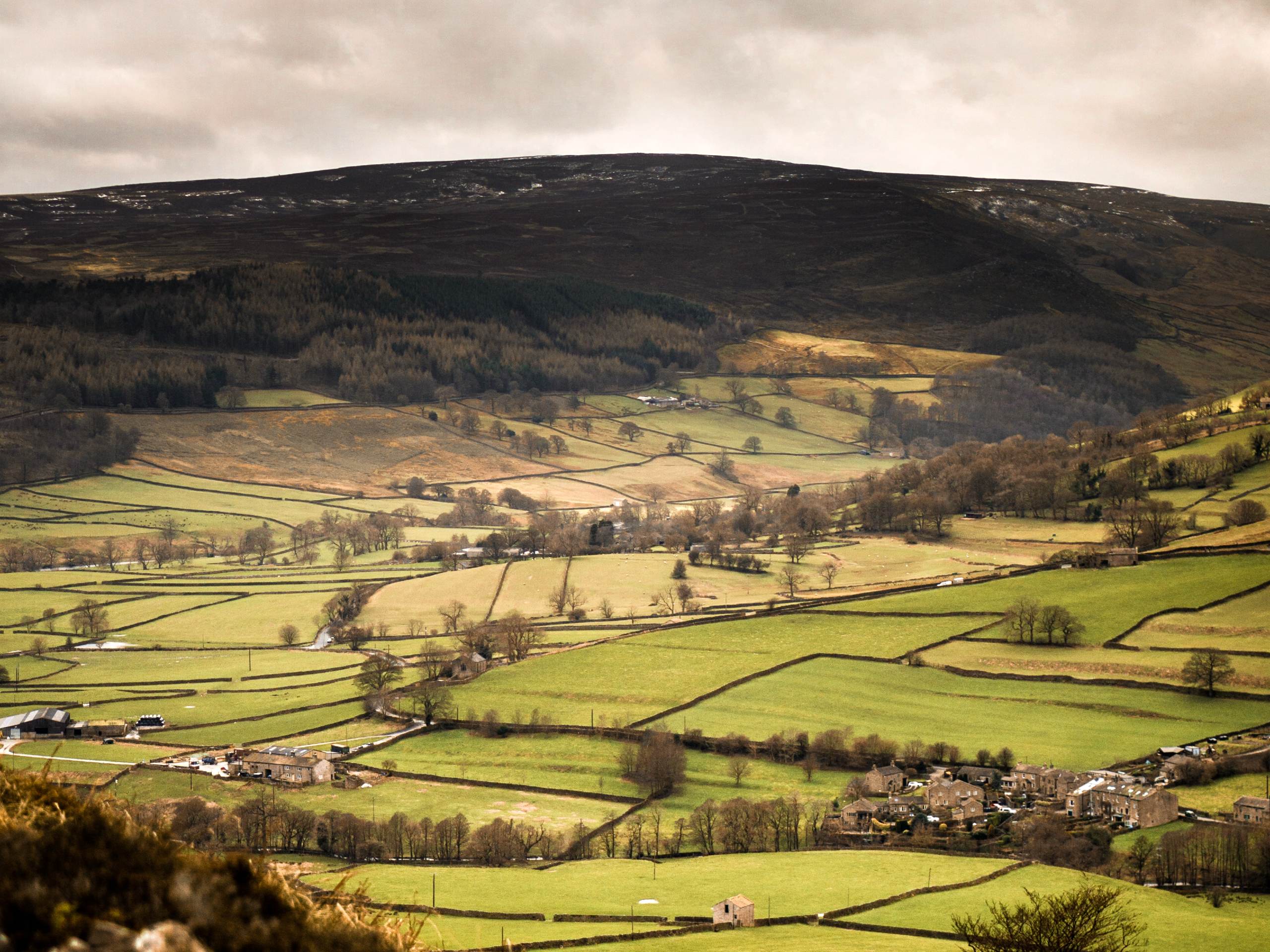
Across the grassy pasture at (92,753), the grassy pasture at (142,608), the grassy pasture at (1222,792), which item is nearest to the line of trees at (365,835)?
the grassy pasture at (92,753)

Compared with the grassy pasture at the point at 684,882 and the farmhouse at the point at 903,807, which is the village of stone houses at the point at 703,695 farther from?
the farmhouse at the point at 903,807

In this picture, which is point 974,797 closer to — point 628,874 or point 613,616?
point 628,874

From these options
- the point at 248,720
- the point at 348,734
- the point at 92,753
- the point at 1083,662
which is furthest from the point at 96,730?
the point at 1083,662

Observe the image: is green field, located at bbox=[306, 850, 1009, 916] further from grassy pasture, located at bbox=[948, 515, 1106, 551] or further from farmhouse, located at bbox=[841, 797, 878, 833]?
grassy pasture, located at bbox=[948, 515, 1106, 551]

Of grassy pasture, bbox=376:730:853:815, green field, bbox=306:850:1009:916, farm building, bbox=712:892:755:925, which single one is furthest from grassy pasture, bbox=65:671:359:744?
farm building, bbox=712:892:755:925

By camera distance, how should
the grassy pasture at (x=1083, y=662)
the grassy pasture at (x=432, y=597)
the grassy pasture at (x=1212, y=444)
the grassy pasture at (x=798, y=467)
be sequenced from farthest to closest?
the grassy pasture at (x=798, y=467), the grassy pasture at (x=1212, y=444), the grassy pasture at (x=432, y=597), the grassy pasture at (x=1083, y=662)
